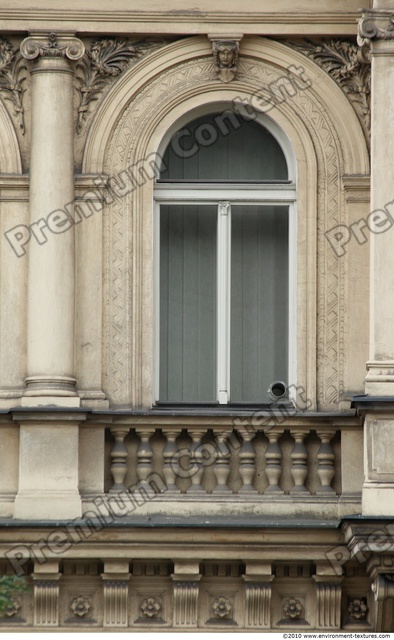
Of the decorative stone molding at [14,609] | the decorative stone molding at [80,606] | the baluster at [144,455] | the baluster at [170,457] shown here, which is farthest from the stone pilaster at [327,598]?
the decorative stone molding at [14,609]

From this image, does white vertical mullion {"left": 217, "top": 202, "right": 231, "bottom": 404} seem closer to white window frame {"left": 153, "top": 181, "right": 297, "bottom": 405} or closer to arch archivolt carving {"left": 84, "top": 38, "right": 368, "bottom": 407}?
white window frame {"left": 153, "top": 181, "right": 297, "bottom": 405}

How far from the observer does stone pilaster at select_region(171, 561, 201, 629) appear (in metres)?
21.8

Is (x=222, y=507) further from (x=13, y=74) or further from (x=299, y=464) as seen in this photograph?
(x=13, y=74)

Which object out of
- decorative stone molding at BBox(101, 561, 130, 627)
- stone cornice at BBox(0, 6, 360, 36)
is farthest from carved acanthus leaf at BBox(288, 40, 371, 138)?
decorative stone molding at BBox(101, 561, 130, 627)

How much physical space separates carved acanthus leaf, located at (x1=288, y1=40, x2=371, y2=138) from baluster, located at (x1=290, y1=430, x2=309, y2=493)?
9.89 ft

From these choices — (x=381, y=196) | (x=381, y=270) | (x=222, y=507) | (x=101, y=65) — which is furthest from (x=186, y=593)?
(x=101, y=65)

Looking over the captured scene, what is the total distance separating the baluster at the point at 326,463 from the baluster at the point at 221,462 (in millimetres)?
854

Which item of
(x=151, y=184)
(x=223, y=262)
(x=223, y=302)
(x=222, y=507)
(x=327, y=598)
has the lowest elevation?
(x=327, y=598)

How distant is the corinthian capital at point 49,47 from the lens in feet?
73.8

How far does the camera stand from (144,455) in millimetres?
22203

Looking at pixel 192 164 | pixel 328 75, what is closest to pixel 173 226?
pixel 192 164

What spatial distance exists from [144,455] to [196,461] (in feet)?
1.61

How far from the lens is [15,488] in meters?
22.0

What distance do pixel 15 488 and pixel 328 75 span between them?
4.97 meters
